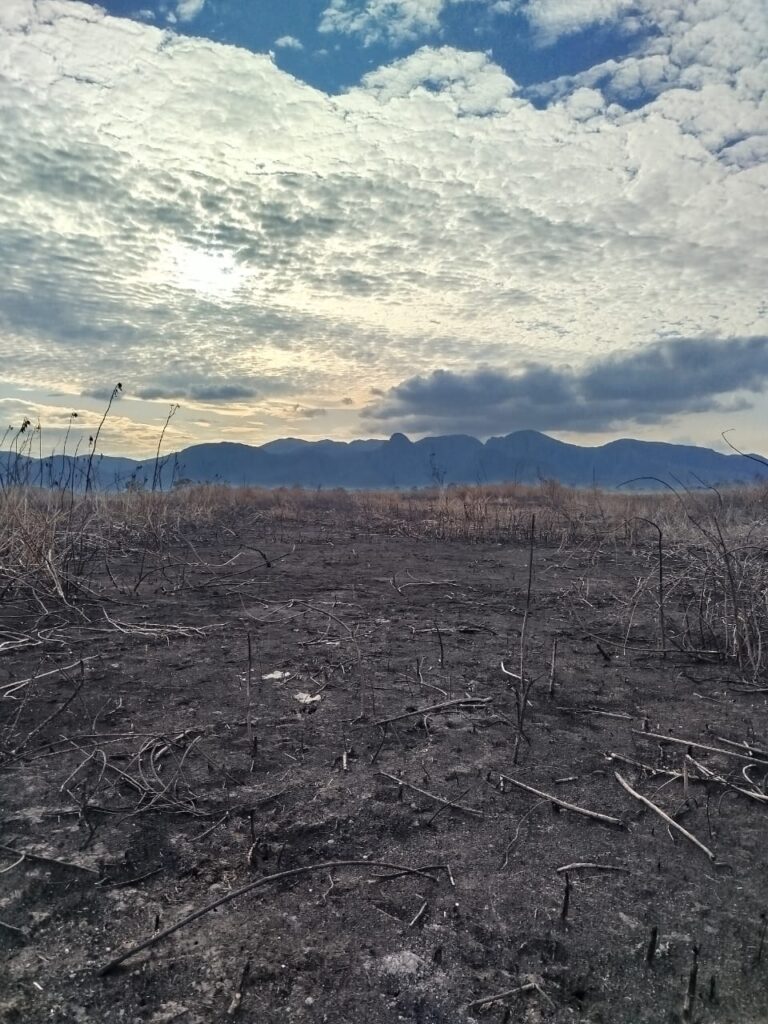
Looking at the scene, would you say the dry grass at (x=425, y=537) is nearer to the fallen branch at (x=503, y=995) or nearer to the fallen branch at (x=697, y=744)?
the fallen branch at (x=697, y=744)

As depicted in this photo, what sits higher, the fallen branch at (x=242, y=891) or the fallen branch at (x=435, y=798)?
the fallen branch at (x=435, y=798)

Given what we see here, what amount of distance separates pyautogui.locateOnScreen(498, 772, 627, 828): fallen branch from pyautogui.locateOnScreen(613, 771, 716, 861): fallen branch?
0.49ft

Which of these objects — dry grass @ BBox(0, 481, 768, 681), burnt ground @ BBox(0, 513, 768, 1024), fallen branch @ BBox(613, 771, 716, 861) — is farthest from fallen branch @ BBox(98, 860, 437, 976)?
dry grass @ BBox(0, 481, 768, 681)

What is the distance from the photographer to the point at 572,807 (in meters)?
2.55

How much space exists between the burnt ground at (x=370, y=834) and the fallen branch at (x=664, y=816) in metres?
0.03

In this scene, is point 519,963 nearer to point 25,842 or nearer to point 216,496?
point 25,842

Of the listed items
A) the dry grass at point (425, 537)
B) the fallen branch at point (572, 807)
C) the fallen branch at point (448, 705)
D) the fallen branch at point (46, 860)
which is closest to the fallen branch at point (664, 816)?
the fallen branch at point (572, 807)

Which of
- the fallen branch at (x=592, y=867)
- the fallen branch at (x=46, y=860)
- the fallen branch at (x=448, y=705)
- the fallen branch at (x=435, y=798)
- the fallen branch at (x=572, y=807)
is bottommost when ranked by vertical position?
the fallen branch at (x=46, y=860)

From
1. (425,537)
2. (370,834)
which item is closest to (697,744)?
(370,834)

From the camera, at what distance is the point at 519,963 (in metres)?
1.76

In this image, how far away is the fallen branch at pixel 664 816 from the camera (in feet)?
7.53

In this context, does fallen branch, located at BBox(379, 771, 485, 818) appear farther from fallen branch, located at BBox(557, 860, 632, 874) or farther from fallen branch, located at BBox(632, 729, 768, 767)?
fallen branch, located at BBox(632, 729, 768, 767)

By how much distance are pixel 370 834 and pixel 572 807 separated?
30.7 inches

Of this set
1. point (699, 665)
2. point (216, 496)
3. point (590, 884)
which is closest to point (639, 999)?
point (590, 884)
